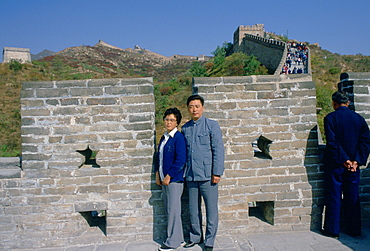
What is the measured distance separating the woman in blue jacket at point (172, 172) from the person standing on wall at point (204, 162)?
103 mm

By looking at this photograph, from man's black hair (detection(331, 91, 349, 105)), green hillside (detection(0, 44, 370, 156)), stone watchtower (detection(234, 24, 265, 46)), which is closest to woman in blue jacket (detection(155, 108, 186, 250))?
man's black hair (detection(331, 91, 349, 105))

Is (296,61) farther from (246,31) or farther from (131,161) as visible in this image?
(131,161)

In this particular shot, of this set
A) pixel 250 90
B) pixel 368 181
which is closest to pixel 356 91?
pixel 368 181

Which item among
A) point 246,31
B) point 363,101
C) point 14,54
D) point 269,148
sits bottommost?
point 269,148

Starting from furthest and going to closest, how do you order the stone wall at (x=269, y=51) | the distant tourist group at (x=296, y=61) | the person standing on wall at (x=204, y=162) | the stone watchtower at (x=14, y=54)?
the stone watchtower at (x=14, y=54), the stone wall at (x=269, y=51), the distant tourist group at (x=296, y=61), the person standing on wall at (x=204, y=162)

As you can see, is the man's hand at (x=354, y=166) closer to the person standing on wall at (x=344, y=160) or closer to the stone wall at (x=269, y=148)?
the person standing on wall at (x=344, y=160)

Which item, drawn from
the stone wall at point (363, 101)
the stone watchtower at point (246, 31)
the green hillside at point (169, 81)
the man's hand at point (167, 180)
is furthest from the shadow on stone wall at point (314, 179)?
the stone watchtower at point (246, 31)

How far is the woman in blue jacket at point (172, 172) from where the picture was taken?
2.90 meters

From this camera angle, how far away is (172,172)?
290 cm

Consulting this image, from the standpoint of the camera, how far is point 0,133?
19344 millimetres

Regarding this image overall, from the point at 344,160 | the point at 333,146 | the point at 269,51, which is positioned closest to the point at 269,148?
the point at 333,146

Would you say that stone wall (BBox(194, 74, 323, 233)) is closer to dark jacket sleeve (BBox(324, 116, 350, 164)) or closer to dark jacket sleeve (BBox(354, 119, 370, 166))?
dark jacket sleeve (BBox(324, 116, 350, 164))

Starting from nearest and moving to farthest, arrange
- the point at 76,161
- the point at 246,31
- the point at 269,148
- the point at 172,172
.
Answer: the point at 172,172 < the point at 76,161 < the point at 269,148 < the point at 246,31

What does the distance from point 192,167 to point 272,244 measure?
1.32 metres
